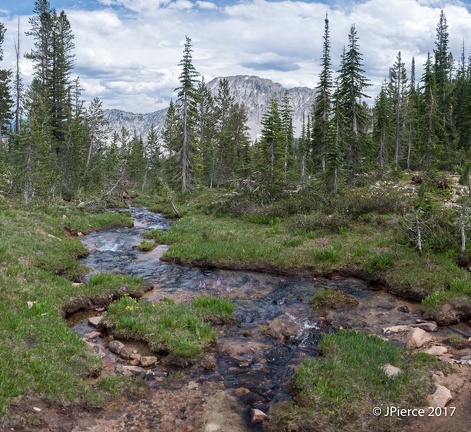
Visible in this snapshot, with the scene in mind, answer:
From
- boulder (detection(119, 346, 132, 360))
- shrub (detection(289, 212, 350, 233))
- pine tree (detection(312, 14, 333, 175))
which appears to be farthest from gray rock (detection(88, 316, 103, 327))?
pine tree (detection(312, 14, 333, 175))

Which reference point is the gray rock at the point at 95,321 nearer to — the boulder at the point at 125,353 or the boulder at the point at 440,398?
the boulder at the point at 125,353

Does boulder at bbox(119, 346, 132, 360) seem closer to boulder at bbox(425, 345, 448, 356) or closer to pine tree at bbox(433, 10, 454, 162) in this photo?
boulder at bbox(425, 345, 448, 356)

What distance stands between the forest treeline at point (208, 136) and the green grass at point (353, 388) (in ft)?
54.4

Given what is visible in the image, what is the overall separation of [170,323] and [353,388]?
16.1ft

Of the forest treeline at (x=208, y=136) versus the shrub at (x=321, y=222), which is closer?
the shrub at (x=321, y=222)

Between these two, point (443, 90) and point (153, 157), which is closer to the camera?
point (443, 90)

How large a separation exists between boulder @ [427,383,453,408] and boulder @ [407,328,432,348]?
2.07 meters

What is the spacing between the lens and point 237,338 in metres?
10.4

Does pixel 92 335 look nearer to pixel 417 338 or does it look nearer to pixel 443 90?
pixel 417 338

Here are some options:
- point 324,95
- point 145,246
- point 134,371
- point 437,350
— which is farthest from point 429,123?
point 134,371

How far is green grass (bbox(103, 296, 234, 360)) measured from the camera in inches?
371

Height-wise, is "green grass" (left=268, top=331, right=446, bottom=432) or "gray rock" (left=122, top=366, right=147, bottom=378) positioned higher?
"green grass" (left=268, top=331, right=446, bottom=432)

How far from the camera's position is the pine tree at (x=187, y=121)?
4025 cm

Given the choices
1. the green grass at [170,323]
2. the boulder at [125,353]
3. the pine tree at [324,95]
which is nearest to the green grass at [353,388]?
the green grass at [170,323]
